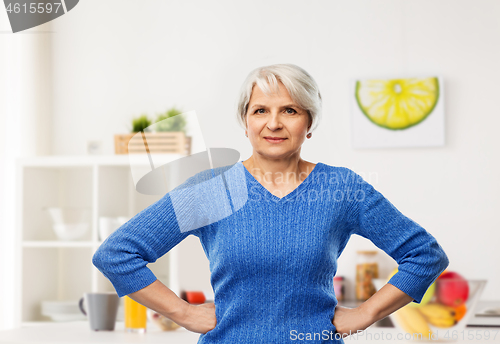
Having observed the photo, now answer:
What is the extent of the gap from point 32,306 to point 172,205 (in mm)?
1522

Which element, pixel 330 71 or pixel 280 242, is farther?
pixel 330 71

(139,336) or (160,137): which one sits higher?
(160,137)

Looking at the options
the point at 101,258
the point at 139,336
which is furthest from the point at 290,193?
the point at 139,336

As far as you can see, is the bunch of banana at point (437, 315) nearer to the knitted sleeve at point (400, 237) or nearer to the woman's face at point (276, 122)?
the knitted sleeve at point (400, 237)

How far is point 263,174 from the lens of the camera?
1029mm

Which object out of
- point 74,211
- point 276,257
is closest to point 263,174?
point 276,257

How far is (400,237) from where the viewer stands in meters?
1.03

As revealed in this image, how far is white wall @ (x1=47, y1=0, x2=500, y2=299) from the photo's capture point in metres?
A: 2.26

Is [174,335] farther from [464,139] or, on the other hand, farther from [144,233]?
[464,139]

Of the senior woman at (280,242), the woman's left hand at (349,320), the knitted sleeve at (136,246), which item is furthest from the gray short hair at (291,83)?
the woman's left hand at (349,320)

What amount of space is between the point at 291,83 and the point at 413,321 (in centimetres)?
73

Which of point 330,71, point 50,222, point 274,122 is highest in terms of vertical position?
point 330,71

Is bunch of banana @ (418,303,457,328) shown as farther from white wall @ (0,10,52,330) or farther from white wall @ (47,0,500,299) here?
white wall @ (0,10,52,330)

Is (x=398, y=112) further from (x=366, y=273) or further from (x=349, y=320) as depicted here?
(x=349, y=320)
